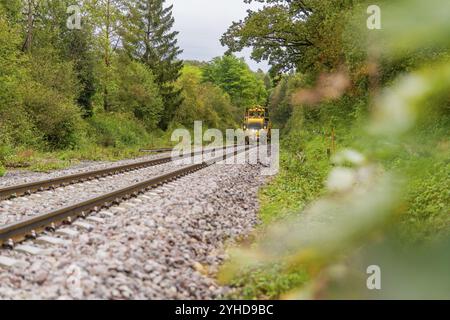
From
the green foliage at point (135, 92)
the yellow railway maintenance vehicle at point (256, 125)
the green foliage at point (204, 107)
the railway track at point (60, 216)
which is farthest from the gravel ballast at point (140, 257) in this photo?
the green foliage at point (204, 107)

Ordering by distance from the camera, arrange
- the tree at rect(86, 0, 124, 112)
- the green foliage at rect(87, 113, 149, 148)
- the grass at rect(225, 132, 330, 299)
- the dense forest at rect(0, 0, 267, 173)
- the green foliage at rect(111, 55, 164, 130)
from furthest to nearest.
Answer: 1. the green foliage at rect(111, 55, 164, 130)
2. the tree at rect(86, 0, 124, 112)
3. the green foliage at rect(87, 113, 149, 148)
4. the dense forest at rect(0, 0, 267, 173)
5. the grass at rect(225, 132, 330, 299)

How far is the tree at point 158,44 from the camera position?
42.8m

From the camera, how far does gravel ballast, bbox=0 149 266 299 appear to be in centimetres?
409

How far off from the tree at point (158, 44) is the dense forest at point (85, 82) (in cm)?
11

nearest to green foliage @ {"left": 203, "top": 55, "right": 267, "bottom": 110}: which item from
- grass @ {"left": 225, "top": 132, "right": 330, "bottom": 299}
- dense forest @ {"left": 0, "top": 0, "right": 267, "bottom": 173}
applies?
dense forest @ {"left": 0, "top": 0, "right": 267, "bottom": 173}

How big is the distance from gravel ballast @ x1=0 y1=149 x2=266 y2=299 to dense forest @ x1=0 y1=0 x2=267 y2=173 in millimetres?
9760

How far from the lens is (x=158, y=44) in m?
45.1

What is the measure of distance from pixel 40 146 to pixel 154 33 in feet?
89.0

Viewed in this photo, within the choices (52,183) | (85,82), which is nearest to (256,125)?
(85,82)

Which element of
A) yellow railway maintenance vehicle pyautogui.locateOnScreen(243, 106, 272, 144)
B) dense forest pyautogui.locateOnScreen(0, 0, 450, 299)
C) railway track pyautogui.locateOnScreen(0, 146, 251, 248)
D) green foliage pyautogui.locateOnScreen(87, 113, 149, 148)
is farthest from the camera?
yellow railway maintenance vehicle pyautogui.locateOnScreen(243, 106, 272, 144)

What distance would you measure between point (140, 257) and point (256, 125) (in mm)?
36244

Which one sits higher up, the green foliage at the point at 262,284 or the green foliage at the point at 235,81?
the green foliage at the point at 235,81

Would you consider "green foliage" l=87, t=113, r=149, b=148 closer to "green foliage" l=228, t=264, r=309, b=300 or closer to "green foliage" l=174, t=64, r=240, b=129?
"green foliage" l=174, t=64, r=240, b=129

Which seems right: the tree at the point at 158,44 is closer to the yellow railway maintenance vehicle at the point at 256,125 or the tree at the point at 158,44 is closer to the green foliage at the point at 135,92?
the green foliage at the point at 135,92
